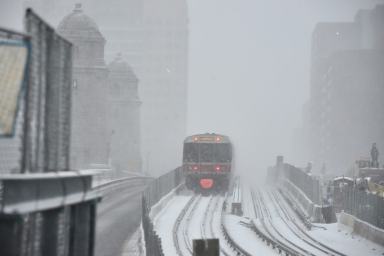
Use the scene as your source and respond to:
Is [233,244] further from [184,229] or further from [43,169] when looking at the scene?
[43,169]

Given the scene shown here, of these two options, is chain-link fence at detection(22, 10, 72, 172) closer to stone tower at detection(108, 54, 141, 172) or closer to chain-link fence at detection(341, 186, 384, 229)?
chain-link fence at detection(341, 186, 384, 229)

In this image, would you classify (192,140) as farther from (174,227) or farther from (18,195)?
(18,195)

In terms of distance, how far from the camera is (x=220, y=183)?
1674 inches

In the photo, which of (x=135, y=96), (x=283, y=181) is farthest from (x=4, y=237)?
(x=135, y=96)

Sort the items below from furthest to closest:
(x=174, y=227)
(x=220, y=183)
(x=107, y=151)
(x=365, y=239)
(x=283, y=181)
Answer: (x=107, y=151) < (x=283, y=181) < (x=220, y=183) < (x=174, y=227) < (x=365, y=239)

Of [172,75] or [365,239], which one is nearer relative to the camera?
[365,239]

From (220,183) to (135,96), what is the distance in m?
37.9

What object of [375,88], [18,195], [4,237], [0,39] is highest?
[375,88]

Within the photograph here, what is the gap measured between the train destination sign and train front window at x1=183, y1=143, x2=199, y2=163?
36.5 meters

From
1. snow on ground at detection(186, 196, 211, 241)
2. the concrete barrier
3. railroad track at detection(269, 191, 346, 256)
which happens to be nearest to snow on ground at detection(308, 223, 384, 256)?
the concrete barrier

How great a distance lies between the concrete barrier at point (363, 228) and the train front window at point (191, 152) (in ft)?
48.9

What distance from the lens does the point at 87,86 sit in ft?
207

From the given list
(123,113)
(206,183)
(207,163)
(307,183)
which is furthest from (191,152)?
(123,113)

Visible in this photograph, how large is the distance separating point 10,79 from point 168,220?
23525 millimetres
